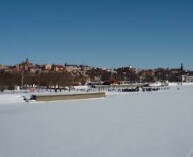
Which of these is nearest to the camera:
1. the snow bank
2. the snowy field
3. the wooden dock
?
the snowy field

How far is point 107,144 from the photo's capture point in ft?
36.6

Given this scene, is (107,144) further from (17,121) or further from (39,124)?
(17,121)

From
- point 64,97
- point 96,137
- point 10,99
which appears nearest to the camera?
point 96,137

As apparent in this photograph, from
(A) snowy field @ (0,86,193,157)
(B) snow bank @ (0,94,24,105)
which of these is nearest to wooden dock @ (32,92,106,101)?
(B) snow bank @ (0,94,24,105)

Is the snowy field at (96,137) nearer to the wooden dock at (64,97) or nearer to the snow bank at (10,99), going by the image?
the snow bank at (10,99)

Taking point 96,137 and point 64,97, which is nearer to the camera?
point 96,137

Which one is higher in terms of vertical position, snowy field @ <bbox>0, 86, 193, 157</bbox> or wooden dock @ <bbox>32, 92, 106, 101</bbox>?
wooden dock @ <bbox>32, 92, 106, 101</bbox>

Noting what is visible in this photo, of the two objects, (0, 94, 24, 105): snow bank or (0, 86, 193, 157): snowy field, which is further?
(0, 94, 24, 105): snow bank

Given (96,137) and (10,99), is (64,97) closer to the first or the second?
(10,99)

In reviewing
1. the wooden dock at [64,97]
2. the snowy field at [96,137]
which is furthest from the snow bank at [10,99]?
the snowy field at [96,137]

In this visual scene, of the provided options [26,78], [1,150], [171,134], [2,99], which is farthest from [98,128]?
[26,78]

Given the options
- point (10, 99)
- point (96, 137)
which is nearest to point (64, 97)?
point (10, 99)

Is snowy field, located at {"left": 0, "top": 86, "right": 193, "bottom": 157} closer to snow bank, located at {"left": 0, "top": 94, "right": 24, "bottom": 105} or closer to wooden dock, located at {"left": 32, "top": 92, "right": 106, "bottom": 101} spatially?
snow bank, located at {"left": 0, "top": 94, "right": 24, "bottom": 105}

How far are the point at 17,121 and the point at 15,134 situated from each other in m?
3.68
